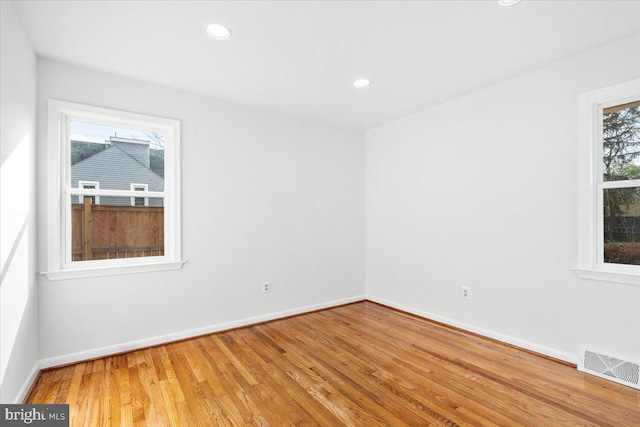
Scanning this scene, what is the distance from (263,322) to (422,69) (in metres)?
3.13

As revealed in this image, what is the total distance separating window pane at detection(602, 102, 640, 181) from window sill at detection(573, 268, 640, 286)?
735 mm

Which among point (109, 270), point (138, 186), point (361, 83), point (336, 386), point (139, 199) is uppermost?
point (361, 83)

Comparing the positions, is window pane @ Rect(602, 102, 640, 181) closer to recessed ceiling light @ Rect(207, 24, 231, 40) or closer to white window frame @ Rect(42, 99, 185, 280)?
recessed ceiling light @ Rect(207, 24, 231, 40)

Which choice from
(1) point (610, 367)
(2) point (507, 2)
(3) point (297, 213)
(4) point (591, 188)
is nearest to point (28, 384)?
(3) point (297, 213)

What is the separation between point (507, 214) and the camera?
3029 millimetres

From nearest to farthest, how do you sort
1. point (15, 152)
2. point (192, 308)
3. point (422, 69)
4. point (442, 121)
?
point (15, 152) < point (422, 69) < point (192, 308) < point (442, 121)

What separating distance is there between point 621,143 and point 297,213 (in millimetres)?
3147

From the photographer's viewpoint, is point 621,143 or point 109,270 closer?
point 621,143

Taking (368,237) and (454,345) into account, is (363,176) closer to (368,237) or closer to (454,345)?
(368,237)

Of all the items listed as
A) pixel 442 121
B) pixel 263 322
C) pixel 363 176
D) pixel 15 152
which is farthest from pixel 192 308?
pixel 442 121

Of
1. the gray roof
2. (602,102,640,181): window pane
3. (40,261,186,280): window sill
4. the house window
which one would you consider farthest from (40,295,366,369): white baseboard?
(602,102,640,181): window pane

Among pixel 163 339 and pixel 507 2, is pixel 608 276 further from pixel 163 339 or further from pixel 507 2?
pixel 163 339

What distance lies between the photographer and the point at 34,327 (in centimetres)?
243

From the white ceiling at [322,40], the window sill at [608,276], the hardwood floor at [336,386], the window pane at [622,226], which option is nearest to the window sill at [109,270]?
the hardwood floor at [336,386]
